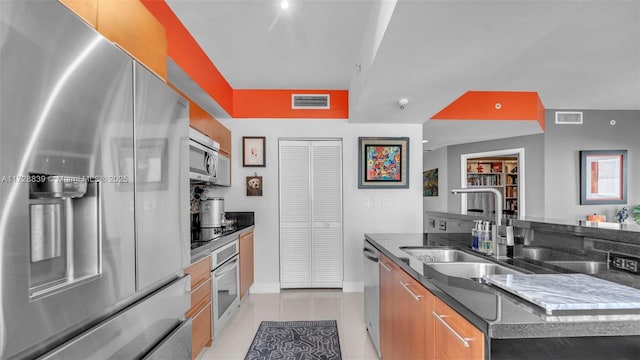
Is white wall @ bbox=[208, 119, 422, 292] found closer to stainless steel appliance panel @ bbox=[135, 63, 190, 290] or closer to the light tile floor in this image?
the light tile floor

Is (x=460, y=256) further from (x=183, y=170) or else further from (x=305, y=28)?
(x=305, y=28)

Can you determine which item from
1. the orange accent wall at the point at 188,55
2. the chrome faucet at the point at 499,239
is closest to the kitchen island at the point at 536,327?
the chrome faucet at the point at 499,239

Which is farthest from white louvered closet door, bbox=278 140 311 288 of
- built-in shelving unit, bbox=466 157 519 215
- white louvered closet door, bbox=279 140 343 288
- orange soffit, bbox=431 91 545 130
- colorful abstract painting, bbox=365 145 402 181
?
built-in shelving unit, bbox=466 157 519 215

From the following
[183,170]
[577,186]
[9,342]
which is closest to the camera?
[9,342]

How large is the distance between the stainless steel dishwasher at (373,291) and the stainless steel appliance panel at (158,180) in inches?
55.6

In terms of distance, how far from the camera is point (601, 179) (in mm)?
5070

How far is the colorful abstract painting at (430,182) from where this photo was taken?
23.2 feet

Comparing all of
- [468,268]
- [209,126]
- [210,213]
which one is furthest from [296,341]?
[209,126]

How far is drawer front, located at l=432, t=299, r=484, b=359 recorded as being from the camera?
904 mm

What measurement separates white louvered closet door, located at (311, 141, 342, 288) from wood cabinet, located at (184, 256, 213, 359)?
1.92 m

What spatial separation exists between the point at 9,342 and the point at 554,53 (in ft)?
12.4

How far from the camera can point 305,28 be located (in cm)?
262

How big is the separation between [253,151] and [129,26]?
292 centimetres

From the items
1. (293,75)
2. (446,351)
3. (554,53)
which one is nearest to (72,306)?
(446,351)
